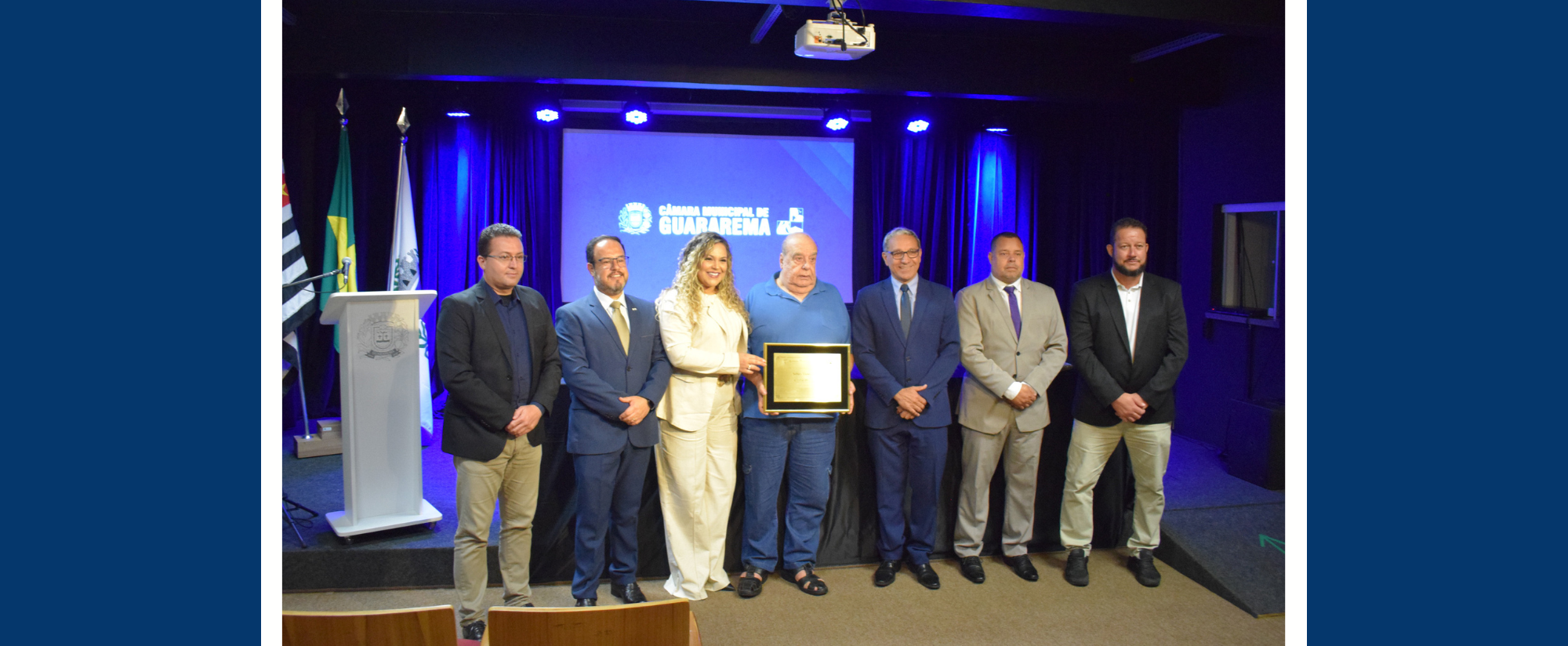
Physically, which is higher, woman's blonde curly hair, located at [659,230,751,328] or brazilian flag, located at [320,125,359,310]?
brazilian flag, located at [320,125,359,310]

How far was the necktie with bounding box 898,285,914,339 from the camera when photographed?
3.80m

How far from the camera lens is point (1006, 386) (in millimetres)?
3807

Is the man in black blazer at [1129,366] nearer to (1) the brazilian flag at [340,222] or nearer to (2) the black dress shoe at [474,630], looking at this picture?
(2) the black dress shoe at [474,630]

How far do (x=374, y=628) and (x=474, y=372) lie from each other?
146cm

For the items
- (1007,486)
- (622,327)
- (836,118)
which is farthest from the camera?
(836,118)

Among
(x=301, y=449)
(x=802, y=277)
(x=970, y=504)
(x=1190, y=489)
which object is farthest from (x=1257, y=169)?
(x=301, y=449)

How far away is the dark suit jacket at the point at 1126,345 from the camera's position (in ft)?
12.4

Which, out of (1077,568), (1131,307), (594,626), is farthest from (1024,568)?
(594,626)

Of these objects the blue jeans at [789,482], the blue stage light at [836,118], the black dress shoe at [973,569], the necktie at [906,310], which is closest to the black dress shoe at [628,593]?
the blue jeans at [789,482]

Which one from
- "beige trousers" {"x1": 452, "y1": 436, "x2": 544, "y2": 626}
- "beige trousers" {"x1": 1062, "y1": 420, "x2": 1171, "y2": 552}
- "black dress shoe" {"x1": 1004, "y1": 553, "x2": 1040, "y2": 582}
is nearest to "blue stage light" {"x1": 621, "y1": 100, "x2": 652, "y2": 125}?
"beige trousers" {"x1": 452, "y1": 436, "x2": 544, "y2": 626}

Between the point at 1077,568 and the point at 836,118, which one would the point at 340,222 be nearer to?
the point at 836,118

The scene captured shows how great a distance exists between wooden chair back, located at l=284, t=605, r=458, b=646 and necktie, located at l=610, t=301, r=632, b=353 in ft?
5.54

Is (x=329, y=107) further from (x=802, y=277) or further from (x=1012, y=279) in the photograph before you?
(x=1012, y=279)

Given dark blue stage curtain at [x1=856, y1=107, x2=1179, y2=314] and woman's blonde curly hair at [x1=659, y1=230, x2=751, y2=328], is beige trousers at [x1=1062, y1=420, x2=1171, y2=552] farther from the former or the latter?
dark blue stage curtain at [x1=856, y1=107, x2=1179, y2=314]
